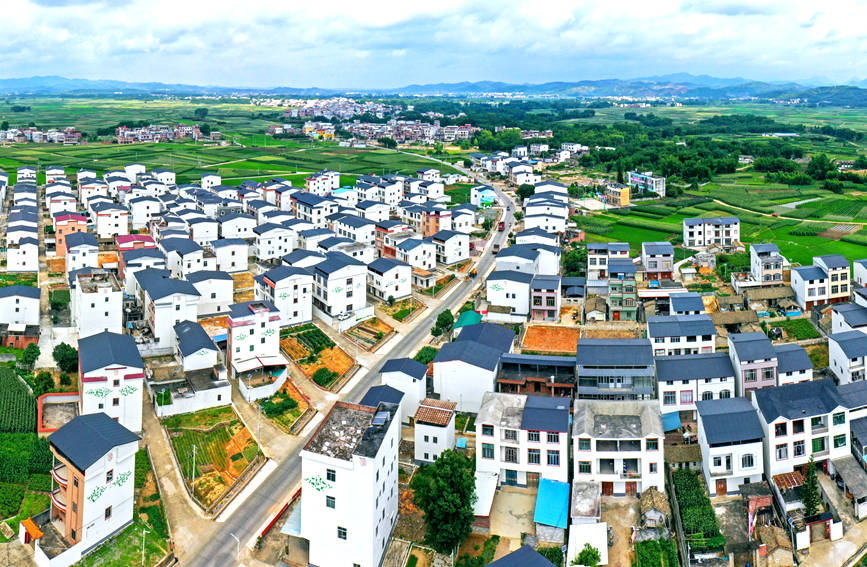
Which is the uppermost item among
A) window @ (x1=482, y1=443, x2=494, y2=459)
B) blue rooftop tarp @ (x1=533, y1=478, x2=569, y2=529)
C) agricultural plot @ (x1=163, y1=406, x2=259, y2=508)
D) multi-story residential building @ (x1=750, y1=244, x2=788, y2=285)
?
multi-story residential building @ (x1=750, y1=244, x2=788, y2=285)

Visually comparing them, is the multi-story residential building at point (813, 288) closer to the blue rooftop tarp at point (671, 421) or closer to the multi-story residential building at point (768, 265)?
the multi-story residential building at point (768, 265)

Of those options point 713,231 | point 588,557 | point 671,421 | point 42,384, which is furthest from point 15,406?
point 713,231

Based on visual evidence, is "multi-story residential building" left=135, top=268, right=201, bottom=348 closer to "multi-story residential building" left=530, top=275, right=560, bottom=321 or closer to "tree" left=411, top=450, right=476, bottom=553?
"multi-story residential building" left=530, top=275, right=560, bottom=321

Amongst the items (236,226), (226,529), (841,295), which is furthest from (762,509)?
(236,226)

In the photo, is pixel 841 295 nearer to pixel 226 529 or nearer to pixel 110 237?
pixel 226 529

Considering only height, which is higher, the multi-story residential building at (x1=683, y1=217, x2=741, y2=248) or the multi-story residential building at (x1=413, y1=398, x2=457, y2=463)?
the multi-story residential building at (x1=683, y1=217, x2=741, y2=248)

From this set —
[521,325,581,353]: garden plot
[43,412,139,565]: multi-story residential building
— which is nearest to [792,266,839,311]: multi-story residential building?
[521,325,581,353]: garden plot

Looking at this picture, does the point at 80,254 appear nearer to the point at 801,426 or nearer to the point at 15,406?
the point at 15,406
